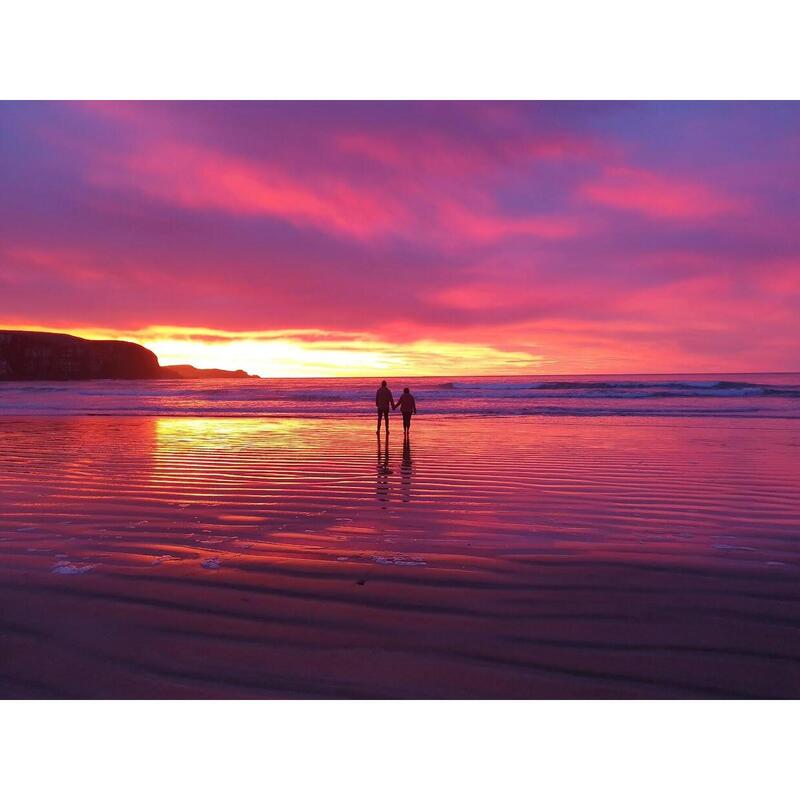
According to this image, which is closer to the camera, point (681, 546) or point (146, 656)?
point (146, 656)

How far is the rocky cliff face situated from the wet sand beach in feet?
374

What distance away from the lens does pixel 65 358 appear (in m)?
112

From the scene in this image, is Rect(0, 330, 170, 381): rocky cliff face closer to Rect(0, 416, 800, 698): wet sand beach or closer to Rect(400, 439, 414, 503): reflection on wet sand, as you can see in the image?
Rect(400, 439, 414, 503): reflection on wet sand

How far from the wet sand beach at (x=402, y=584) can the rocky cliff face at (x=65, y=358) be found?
114 m

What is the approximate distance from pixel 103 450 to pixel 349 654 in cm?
1335

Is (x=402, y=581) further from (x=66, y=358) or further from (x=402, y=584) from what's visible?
(x=66, y=358)

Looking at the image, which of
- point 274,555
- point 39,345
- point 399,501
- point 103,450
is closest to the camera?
point 274,555

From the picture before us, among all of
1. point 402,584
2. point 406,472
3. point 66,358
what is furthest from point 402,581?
point 66,358

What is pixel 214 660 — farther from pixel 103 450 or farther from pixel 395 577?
pixel 103 450

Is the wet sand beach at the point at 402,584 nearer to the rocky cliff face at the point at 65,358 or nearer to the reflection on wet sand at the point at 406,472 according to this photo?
the reflection on wet sand at the point at 406,472

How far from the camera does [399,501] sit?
27.6 feet

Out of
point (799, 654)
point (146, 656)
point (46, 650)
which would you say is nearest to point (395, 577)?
point (146, 656)

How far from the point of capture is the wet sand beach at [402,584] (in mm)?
3580

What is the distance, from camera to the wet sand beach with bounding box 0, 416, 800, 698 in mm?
3580
